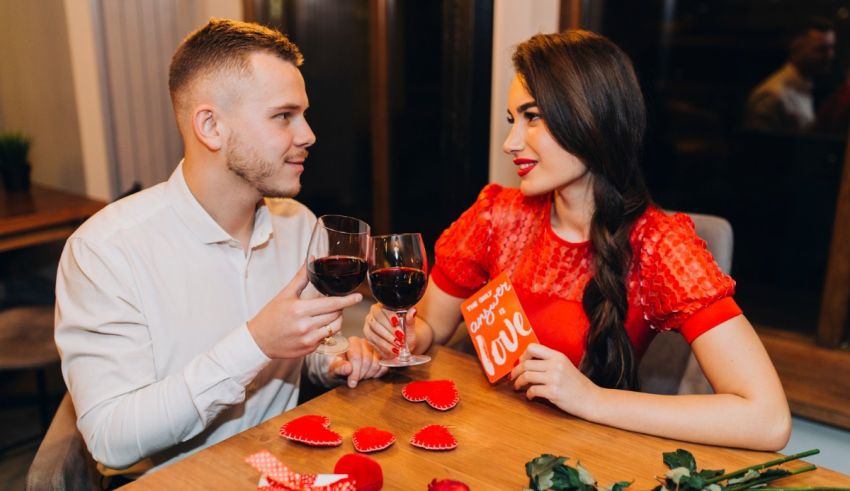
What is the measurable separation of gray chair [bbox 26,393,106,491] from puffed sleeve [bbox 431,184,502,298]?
914 millimetres

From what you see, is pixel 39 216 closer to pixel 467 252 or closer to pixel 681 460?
pixel 467 252

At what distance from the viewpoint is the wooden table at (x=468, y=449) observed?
3.92 ft

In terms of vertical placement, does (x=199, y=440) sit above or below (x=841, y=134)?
below

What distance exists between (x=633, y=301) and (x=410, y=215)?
192 cm

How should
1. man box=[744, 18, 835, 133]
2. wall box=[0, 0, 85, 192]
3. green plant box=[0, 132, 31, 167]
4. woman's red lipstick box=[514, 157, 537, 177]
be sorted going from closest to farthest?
woman's red lipstick box=[514, 157, 537, 177] < man box=[744, 18, 835, 133] < green plant box=[0, 132, 31, 167] < wall box=[0, 0, 85, 192]

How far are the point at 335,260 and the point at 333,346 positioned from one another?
171 mm

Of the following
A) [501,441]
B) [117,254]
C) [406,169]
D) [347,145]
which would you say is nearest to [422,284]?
[501,441]

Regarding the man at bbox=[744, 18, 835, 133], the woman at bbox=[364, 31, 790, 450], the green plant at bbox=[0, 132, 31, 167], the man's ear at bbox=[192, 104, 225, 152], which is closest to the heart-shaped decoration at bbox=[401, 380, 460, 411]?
the woman at bbox=[364, 31, 790, 450]

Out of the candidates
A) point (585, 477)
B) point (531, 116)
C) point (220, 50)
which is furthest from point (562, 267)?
point (220, 50)

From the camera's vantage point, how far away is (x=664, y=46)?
3945mm

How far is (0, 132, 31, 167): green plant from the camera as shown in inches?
139

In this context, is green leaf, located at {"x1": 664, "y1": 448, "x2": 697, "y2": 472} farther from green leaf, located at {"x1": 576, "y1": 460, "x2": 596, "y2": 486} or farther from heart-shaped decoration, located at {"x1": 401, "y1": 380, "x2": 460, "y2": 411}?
heart-shaped decoration, located at {"x1": 401, "y1": 380, "x2": 460, "y2": 411}

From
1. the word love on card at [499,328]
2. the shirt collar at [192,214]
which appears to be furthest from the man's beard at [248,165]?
the word love on card at [499,328]

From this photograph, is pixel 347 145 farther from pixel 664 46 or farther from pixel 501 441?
pixel 501 441
